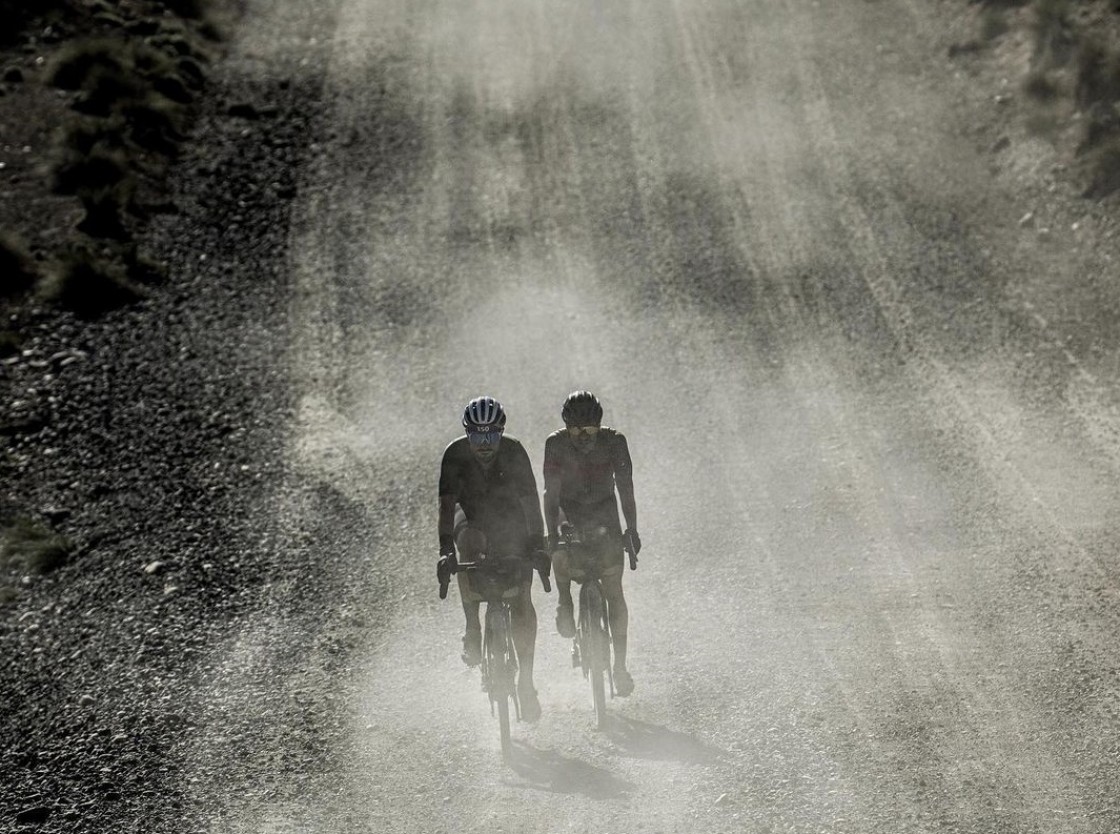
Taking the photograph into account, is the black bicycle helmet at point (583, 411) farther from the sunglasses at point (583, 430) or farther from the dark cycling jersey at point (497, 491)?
the dark cycling jersey at point (497, 491)

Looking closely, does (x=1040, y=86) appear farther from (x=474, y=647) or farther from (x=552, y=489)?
(x=474, y=647)

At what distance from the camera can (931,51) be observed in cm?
2578

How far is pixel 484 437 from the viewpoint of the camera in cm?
1070

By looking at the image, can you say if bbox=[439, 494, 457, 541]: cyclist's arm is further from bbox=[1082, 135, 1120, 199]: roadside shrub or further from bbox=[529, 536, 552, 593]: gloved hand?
bbox=[1082, 135, 1120, 199]: roadside shrub

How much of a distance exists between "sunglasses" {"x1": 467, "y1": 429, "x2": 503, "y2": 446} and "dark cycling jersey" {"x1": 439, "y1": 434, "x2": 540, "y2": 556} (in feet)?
0.58

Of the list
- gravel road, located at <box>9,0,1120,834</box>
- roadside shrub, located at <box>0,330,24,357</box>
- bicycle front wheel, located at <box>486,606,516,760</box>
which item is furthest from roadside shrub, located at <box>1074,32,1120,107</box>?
roadside shrub, located at <box>0,330,24,357</box>

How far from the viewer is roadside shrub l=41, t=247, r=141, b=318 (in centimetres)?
2064

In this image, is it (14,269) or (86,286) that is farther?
(14,269)

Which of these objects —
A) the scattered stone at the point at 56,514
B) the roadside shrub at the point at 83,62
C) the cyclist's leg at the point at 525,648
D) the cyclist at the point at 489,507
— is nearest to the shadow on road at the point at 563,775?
the cyclist's leg at the point at 525,648

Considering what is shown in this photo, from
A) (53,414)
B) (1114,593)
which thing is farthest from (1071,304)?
(53,414)

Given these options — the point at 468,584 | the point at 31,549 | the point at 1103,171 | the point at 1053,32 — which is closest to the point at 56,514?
the point at 31,549

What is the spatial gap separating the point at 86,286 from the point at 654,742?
559 inches

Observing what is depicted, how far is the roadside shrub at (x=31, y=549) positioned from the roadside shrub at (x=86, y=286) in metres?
5.45

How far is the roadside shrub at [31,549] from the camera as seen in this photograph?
1554 centimetres
